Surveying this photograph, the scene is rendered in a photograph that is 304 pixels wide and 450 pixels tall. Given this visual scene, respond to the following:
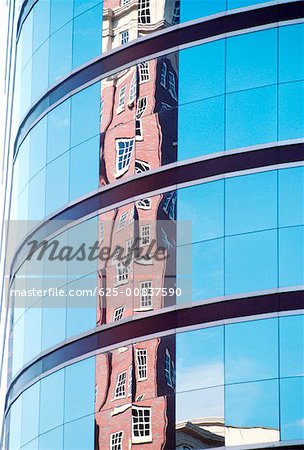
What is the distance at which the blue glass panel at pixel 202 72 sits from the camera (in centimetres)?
3391

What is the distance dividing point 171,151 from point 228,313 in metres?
4.91

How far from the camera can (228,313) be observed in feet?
104

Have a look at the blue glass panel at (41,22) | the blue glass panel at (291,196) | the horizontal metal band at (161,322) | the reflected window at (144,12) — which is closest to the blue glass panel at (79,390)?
the horizontal metal band at (161,322)

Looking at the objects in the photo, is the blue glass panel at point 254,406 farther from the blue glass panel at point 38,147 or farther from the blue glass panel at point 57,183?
the blue glass panel at point 38,147

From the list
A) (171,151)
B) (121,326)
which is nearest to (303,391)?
(121,326)

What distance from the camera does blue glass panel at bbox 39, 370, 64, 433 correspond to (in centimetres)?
3350

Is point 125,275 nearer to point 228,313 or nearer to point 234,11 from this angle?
point 228,313

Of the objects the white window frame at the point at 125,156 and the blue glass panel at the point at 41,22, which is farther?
the blue glass panel at the point at 41,22

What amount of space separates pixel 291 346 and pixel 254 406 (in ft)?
5.58

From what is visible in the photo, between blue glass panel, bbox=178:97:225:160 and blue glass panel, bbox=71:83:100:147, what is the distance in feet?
9.38

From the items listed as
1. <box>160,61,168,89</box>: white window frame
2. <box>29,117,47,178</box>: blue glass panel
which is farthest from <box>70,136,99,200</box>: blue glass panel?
<box>160,61,168,89</box>: white window frame

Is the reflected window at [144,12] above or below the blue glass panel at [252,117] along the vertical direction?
above

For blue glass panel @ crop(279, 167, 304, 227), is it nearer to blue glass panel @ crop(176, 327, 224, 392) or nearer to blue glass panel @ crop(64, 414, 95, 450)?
blue glass panel @ crop(176, 327, 224, 392)

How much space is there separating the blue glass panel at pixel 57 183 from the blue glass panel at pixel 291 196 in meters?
6.67
